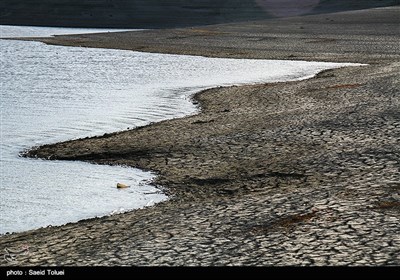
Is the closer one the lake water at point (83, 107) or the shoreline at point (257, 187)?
the shoreline at point (257, 187)

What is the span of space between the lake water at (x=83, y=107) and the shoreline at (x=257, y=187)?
0.84 meters

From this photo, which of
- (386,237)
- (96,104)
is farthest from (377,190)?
(96,104)

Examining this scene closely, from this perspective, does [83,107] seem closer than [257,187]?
No

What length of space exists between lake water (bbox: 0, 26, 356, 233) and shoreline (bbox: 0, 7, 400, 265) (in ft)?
2.75

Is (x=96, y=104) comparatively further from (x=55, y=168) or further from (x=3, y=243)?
(x=3, y=243)

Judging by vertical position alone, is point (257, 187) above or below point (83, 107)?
above

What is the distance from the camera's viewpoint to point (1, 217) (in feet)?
42.3

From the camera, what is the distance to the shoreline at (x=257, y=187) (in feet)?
31.9

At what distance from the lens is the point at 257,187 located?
44.1ft

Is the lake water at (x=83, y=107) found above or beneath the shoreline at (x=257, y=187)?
beneath

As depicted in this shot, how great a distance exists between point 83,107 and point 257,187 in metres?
14.8

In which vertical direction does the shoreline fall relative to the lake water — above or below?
above

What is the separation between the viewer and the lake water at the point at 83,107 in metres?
13.7

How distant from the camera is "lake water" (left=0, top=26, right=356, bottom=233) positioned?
13.7m
